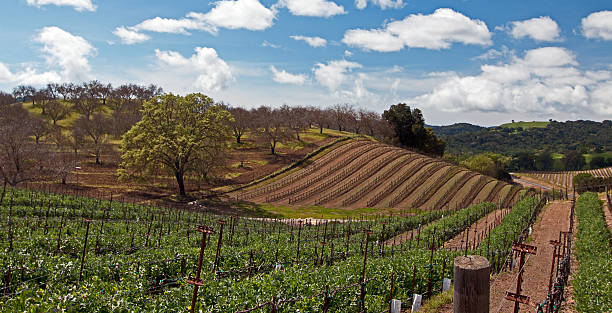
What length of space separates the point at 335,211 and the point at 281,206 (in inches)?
308

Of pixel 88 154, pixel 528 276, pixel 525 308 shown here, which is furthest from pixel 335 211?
pixel 88 154

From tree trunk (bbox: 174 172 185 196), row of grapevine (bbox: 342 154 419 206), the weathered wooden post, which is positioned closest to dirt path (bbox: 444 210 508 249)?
row of grapevine (bbox: 342 154 419 206)

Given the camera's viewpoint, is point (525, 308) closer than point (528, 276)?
Yes

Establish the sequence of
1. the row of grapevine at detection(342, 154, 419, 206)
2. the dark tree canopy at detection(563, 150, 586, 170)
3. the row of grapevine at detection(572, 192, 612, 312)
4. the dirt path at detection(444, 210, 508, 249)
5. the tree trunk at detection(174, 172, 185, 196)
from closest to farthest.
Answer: the row of grapevine at detection(572, 192, 612, 312), the dirt path at detection(444, 210, 508, 249), the tree trunk at detection(174, 172, 185, 196), the row of grapevine at detection(342, 154, 419, 206), the dark tree canopy at detection(563, 150, 586, 170)

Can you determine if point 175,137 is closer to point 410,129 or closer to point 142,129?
point 142,129

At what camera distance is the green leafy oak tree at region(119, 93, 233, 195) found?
4831 cm

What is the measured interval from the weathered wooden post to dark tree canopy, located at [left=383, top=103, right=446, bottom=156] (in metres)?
99.6

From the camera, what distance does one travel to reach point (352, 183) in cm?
6675

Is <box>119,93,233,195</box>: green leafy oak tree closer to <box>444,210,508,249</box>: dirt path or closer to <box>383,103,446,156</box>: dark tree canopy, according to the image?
<box>444,210,508,249</box>: dirt path

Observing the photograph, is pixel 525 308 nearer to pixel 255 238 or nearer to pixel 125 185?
pixel 255 238

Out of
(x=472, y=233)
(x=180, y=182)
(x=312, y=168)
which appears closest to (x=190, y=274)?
(x=472, y=233)

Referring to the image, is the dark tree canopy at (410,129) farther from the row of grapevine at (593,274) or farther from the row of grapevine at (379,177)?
the row of grapevine at (593,274)

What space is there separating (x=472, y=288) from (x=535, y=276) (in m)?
19.3

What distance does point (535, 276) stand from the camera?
19.1m
